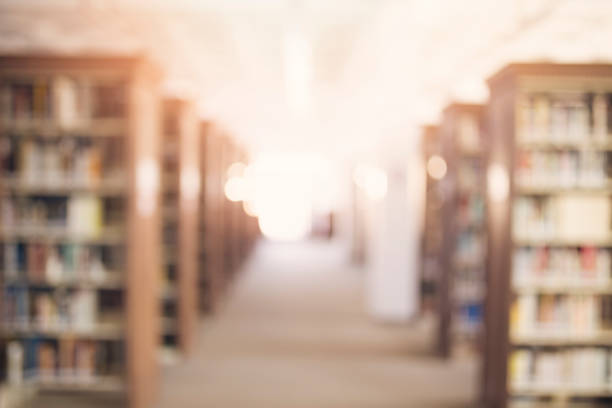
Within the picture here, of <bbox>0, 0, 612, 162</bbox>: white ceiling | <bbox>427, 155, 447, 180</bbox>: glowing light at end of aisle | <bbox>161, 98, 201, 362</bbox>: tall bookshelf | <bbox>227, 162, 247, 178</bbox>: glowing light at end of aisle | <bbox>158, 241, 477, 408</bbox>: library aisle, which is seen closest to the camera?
<bbox>158, 241, 477, 408</bbox>: library aisle

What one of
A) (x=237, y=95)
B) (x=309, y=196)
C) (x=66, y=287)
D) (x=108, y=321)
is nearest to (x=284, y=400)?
(x=108, y=321)

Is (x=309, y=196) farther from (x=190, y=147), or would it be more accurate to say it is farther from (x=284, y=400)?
(x=284, y=400)

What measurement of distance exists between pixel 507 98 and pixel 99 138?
304cm

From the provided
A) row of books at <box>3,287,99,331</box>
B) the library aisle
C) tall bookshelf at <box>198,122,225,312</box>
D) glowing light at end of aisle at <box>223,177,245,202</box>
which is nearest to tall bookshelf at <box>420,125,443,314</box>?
the library aisle

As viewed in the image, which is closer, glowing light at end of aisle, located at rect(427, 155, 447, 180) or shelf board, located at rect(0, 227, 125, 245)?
shelf board, located at rect(0, 227, 125, 245)

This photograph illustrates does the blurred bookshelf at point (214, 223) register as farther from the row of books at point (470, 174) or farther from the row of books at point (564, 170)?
the row of books at point (564, 170)

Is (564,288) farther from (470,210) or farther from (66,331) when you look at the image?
(66,331)

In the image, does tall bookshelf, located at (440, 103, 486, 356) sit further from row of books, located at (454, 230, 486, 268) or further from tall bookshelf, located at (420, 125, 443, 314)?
tall bookshelf, located at (420, 125, 443, 314)

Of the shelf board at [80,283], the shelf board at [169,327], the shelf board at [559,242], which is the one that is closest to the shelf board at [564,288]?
the shelf board at [559,242]

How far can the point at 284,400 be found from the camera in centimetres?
454

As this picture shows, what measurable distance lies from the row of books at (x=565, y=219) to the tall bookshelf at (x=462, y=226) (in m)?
1.55

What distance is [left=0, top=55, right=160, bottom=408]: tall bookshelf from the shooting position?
4137 mm

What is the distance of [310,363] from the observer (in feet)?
18.3

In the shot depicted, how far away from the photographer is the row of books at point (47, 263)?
4250 mm
